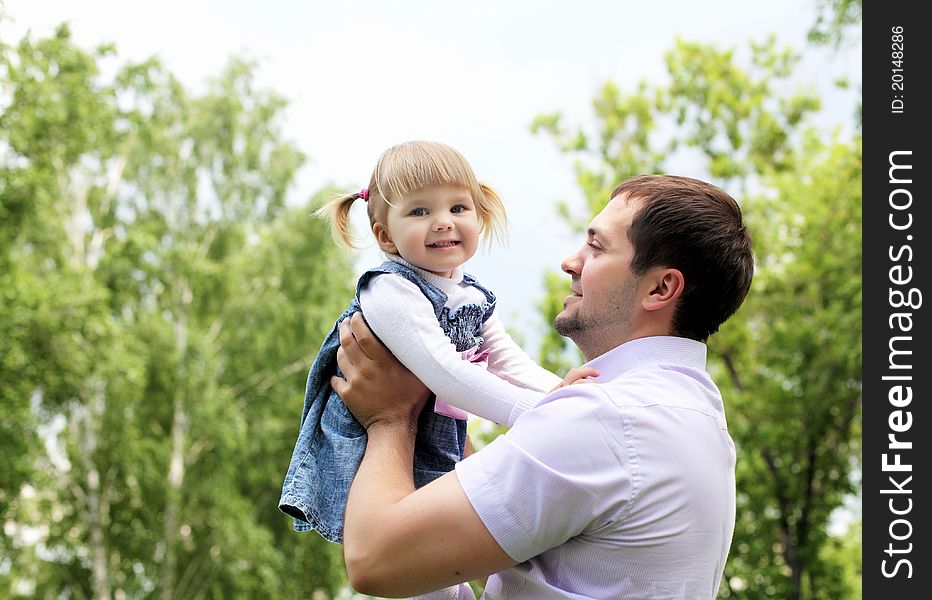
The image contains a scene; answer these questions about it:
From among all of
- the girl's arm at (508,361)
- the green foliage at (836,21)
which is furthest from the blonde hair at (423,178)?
the green foliage at (836,21)

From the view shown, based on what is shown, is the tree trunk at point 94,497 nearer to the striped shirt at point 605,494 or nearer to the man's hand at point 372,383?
the man's hand at point 372,383

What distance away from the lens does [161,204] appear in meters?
18.7

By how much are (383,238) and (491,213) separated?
30cm

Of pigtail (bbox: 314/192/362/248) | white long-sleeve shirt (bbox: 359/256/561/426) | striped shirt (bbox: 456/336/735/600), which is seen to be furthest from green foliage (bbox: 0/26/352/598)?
striped shirt (bbox: 456/336/735/600)

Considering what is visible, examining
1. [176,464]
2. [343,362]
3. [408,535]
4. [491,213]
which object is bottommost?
[408,535]

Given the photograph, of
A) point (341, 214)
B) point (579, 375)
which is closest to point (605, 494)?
point (579, 375)

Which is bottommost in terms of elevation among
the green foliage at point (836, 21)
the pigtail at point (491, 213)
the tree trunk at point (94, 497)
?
the tree trunk at point (94, 497)

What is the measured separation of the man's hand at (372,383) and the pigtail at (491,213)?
1.75ft

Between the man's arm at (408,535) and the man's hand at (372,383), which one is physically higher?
the man's hand at (372,383)

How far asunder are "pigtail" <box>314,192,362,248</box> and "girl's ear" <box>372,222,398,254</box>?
0.21 m

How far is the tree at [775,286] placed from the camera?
13.9 m

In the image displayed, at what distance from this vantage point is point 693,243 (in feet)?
7.39

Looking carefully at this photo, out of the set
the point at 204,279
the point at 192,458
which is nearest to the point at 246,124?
Result: the point at 204,279

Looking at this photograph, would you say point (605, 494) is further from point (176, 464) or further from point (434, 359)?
point (176, 464)
